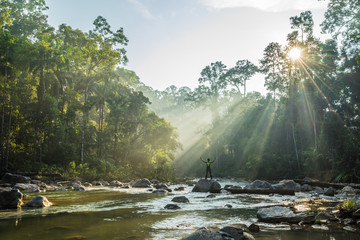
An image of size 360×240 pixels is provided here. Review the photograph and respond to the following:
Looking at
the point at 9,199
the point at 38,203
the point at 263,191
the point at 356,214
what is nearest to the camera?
the point at 356,214

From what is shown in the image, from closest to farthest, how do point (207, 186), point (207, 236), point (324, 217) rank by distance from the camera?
1. point (207, 236)
2. point (324, 217)
3. point (207, 186)

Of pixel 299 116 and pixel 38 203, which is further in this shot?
pixel 299 116

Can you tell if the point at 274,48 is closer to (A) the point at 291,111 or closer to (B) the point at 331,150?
(A) the point at 291,111

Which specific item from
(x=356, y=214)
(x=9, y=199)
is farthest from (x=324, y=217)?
(x=9, y=199)

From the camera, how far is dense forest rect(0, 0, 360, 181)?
20969 millimetres

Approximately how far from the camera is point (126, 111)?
96.7 feet

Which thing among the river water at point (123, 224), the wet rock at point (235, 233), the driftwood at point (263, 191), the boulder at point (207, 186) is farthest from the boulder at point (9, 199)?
the driftwood at point (263, 191)

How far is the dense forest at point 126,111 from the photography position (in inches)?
826

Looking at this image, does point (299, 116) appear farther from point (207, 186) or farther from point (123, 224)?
point (123, 224)

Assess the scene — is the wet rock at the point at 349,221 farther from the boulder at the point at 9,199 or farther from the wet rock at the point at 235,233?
the boulder at the point at 9,199

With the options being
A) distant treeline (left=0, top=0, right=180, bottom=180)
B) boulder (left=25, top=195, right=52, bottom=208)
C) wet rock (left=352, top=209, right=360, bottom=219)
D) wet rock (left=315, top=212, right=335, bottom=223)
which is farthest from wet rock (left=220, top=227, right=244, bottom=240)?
distant treeline (left=0, top=0, right=180, bottom=180)

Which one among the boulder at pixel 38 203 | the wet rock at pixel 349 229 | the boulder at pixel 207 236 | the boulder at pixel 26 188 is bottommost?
the boulder at pixel 26 188

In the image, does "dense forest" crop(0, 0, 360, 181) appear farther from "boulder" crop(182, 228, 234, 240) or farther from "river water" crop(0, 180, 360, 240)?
"boulder" crop(182, 228, 234, 240)

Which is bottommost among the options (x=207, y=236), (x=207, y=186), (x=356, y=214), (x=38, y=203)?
(x=207, y=186)
